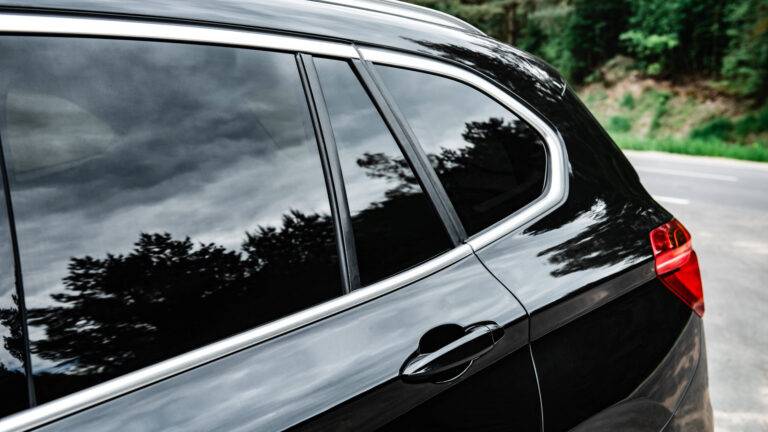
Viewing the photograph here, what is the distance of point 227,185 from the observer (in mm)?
1088

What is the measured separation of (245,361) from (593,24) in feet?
106

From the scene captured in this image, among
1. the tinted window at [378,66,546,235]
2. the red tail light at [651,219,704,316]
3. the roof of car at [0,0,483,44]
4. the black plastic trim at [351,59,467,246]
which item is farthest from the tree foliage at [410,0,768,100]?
the black plastic trim at [351,59,467,246]

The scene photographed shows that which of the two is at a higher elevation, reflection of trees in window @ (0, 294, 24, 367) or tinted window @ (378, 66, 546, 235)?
tinted window @ (378, 66, 546, 235)

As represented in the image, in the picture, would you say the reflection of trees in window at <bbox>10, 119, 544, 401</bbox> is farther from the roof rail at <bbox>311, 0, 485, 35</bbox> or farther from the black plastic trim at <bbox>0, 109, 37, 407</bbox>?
the roof rail at <bbox>311, 0, 485, 35</bbox>

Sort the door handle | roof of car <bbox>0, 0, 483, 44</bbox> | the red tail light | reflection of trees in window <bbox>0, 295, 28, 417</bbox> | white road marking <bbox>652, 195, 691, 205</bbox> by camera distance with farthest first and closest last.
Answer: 1. white road marking <bbox>652, 195, 691, 205</bbox>
2. the red tail light
3. the door handle
4. roof of car <bbox>0, 0, 483, 44</bbox>
5. reflection of trees in window <bbox>0, 295, 28, 417</bbox>

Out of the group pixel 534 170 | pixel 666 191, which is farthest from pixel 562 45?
pixel 534 170

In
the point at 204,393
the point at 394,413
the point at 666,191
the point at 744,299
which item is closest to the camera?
the point at 204,393

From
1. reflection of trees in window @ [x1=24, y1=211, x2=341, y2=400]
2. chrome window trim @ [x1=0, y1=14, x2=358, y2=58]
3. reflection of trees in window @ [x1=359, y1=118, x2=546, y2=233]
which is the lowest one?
reflection of trees in window @ [x1=24, y1=211, x2=341, y2=400]

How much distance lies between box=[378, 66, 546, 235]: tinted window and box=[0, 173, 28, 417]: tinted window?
2.68 ft

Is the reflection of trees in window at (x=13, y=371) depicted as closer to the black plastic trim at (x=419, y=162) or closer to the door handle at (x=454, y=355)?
the door handle at (x=454, y=355)

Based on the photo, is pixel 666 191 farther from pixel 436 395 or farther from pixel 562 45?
pixel 562 45

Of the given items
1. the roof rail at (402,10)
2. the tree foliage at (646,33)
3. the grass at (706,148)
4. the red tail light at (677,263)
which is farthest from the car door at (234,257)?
the tree foliage at (646,33)

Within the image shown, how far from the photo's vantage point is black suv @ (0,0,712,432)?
93cm

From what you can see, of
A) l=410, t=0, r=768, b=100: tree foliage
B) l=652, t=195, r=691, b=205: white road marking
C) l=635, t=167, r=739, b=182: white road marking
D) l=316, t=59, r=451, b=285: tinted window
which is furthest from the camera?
l=410, t=0, r=768, b=100: tree foliage
